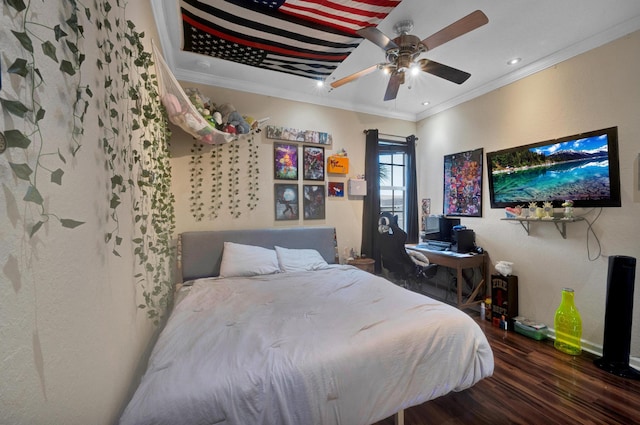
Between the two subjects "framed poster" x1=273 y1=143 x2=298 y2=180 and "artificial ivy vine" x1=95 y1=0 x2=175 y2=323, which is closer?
"artificial ivy vine" x1=95 y1=0 x2=175 y2=323

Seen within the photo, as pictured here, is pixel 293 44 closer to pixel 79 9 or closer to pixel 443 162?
pixel 79 9

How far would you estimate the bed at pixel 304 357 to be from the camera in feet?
3.27

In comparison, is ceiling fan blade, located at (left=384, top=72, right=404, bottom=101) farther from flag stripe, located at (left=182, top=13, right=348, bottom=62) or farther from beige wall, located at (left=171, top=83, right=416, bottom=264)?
beige wall, located at (left=171, top=83, right=416, bottom=264)

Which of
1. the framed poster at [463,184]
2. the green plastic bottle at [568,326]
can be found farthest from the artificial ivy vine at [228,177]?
the green plastic bottle at [568,326]

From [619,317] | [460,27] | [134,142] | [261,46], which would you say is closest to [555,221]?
[619,317]

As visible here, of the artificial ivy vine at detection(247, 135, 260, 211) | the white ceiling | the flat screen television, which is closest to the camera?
the white ceiling

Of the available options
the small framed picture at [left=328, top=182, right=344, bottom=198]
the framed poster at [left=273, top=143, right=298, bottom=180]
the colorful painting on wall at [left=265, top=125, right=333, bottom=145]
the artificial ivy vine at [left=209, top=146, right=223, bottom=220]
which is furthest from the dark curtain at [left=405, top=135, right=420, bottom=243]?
the artificial ivy vine at [left=209, top=146, right=223, bottom=220]

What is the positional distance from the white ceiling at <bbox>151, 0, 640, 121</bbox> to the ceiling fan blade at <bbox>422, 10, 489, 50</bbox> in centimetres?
31

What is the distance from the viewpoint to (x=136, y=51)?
4.54 feet

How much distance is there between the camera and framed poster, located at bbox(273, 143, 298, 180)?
321cm

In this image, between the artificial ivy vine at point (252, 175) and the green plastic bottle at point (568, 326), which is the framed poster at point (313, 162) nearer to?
the artificial ivy vine at point (252, 175)

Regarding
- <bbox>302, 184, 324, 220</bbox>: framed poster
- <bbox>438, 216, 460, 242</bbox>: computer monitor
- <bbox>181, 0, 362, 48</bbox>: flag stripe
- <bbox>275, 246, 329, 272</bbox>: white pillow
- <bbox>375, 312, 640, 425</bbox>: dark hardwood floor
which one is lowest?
<bbox>375, 312, 640, 425</bbox>: dark hardwood floor

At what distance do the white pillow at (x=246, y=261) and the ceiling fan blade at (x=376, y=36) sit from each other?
2186 millimetres

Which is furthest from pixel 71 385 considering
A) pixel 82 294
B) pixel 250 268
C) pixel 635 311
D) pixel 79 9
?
pixel 635 311
